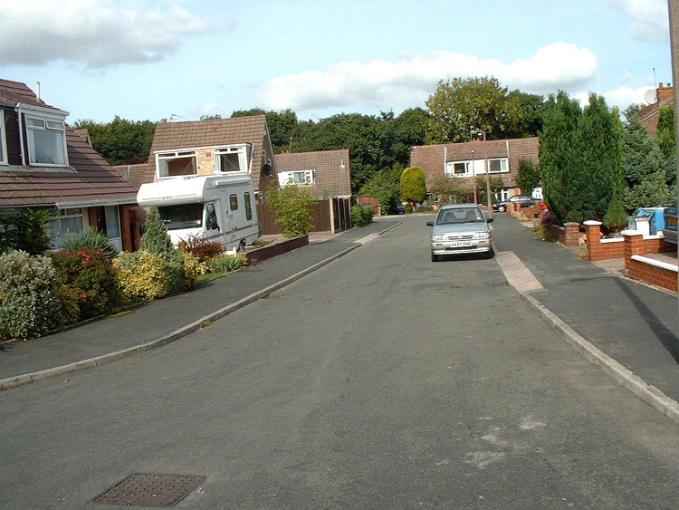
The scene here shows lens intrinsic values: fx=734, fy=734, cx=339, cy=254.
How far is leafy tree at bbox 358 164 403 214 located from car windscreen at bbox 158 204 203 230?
5204 centimetres

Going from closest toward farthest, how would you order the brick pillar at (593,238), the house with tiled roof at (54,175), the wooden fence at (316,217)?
the brick pillar at (593,238)
the house with tiled roof at (54,175)
the wooden fence at (316,217)

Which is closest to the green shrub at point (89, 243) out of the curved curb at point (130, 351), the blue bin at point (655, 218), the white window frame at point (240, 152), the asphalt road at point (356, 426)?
the curved curb at point (130, 351)

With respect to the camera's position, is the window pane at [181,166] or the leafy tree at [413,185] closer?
the window pane at [181,166]

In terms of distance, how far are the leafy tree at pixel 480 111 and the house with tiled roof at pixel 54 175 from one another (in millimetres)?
70082

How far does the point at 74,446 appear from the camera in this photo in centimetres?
A: 662

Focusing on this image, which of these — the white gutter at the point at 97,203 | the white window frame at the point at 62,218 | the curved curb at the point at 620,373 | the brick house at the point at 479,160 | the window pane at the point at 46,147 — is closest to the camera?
the curved curb at the point at 620,373

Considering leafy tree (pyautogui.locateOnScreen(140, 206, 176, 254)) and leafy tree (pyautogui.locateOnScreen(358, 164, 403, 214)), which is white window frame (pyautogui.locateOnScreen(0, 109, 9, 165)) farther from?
leafy tree (pyautogui.locateOnScreen(358, 164, 403, 214))

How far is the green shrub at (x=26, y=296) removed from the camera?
40.7 feet

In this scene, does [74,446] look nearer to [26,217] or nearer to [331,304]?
[331,304]

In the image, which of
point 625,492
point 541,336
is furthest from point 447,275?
point 625,492

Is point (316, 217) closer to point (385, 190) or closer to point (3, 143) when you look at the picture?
point (3, 143)

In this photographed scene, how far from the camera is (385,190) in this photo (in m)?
76.7

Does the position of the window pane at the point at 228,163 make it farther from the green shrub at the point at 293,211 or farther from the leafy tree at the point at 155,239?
the leafy tree at the point at 155,239

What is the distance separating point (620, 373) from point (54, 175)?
20297 millimetres
